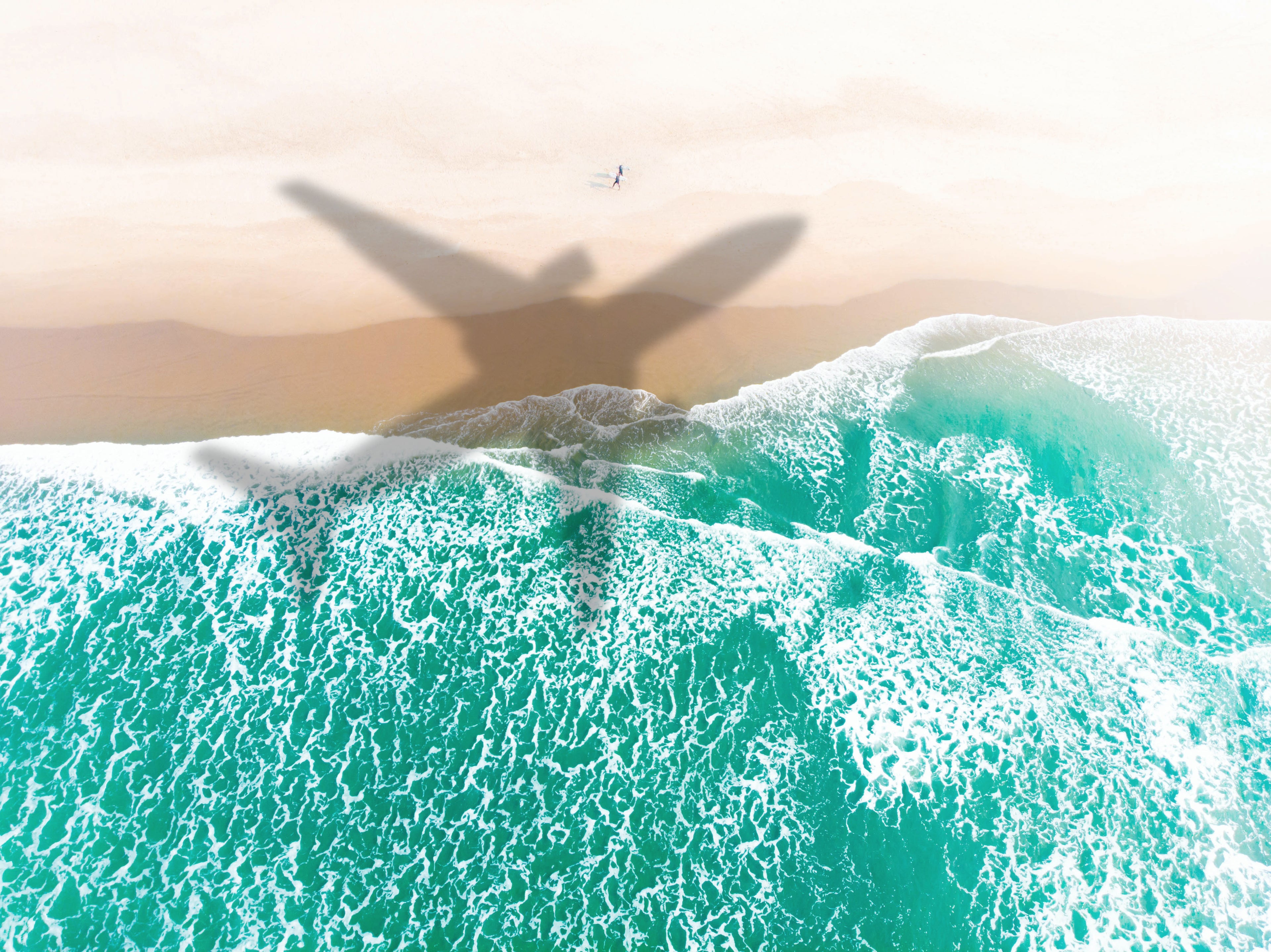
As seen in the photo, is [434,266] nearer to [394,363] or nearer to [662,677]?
[394,363]

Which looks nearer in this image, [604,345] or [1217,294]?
[604,345]

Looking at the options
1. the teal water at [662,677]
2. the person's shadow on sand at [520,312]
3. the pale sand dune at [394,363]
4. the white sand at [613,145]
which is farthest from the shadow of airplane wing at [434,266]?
the teal water at [662,677]

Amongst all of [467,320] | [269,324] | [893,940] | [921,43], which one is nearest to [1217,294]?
[921,43]

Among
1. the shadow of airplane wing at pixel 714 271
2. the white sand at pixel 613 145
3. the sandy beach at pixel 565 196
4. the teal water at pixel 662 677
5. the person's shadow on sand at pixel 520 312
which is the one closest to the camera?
the teal water at pixel 662 677

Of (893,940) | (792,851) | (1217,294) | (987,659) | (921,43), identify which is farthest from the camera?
(921,43)

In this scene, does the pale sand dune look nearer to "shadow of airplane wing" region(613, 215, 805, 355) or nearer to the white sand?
"shadow of airplane wing" region(613, 215, 805, 355)

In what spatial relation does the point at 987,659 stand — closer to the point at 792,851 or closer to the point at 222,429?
the point at 792,851

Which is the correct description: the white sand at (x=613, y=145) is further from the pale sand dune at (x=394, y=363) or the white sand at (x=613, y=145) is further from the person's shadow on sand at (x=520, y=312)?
the pale sand dune at (x=394, y=363)
